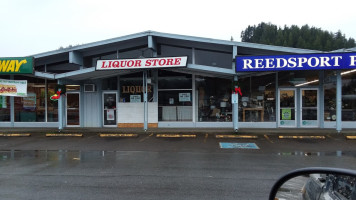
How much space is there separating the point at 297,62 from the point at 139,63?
7374 mm

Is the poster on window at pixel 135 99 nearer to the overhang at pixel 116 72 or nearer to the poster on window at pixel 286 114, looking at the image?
the overhang at pixel 116 72

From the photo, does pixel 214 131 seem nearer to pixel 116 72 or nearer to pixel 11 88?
pixel 116 72

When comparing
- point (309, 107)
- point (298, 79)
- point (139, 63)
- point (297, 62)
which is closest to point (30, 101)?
point (139, 63)

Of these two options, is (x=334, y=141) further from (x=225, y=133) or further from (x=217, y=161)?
(x=217, y=161)

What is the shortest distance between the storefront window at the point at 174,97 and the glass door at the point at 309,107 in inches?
237

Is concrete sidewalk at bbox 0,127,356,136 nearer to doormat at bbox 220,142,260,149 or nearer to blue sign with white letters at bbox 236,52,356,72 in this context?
doormat at bbox 220,142,260,149

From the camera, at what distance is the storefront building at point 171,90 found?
45.6 ft

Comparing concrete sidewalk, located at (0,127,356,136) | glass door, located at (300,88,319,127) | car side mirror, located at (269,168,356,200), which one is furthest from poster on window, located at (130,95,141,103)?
car side mirror, located at (269,168,356,200)

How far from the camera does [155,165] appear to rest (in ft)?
24.6

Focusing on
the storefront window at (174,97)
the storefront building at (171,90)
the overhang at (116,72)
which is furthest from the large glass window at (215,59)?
the storefront window at (174,97)

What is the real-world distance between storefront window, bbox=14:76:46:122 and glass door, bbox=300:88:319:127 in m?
15.0

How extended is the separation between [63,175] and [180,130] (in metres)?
7.98

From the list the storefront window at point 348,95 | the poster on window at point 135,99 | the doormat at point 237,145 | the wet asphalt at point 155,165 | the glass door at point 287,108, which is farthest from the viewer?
the poster on window at point 135,99

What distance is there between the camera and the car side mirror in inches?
73.0
